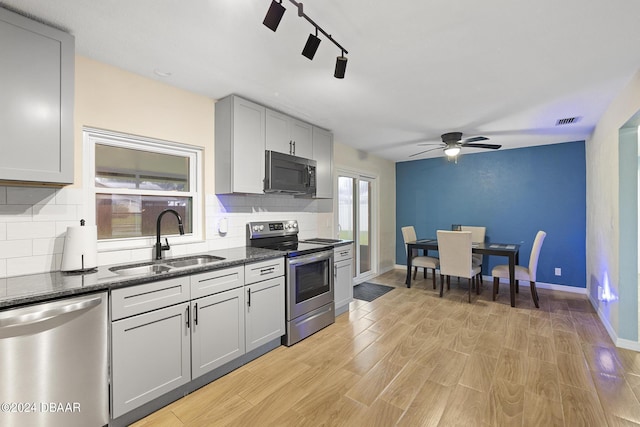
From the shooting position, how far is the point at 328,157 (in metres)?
4.05

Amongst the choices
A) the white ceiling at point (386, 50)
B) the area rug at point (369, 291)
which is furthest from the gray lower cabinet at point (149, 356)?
the area rug at point (369, 291)

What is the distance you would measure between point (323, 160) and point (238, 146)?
1.39 m

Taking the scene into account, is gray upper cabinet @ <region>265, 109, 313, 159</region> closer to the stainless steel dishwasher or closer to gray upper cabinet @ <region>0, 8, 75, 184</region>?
gray upper cabinet @ <region>0, 8, 75, 184</region>

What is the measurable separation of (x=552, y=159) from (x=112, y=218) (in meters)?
6.12

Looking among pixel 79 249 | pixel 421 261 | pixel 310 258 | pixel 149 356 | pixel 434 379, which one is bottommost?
pixel 434 379

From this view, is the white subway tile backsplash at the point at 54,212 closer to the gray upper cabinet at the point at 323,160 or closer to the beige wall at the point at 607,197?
the gray upper cabinet at the point at 323,160

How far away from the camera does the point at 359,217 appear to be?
5.46 m

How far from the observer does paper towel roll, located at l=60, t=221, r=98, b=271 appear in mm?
1883

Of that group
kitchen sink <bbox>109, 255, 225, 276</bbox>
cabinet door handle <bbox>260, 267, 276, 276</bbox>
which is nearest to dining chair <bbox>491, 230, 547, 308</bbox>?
cabinet door handle <bbox>260, 267, 276, 276</bbox>

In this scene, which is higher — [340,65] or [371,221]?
[340,65]

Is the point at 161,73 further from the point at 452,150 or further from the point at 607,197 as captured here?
the point at 607,197

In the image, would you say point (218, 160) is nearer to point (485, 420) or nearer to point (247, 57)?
point (247, 57)

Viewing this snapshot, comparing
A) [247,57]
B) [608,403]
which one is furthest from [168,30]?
[608,403]

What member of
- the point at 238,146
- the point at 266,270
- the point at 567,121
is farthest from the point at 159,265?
the point at 567,121
